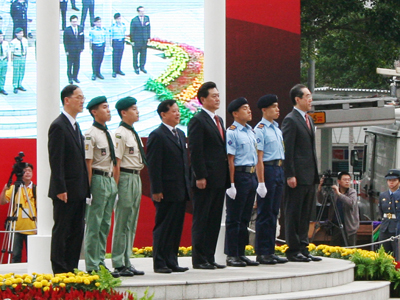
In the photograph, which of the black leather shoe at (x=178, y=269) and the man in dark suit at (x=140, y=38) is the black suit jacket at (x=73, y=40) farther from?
the black leather shoe at (x=178, y=269)

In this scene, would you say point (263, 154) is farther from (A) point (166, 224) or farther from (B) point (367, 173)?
(B) point (367, 173)

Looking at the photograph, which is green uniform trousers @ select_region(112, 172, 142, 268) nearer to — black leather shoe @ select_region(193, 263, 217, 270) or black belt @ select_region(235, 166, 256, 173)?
black leather shoe @ select_region(193, 263, 217, 270)

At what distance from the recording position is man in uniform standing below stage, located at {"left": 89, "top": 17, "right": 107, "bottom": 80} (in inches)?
475

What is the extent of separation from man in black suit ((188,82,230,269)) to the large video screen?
3.85 m

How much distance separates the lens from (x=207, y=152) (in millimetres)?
8359

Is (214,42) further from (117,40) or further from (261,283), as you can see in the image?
(117,40)

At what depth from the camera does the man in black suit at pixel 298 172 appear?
29.4 ft

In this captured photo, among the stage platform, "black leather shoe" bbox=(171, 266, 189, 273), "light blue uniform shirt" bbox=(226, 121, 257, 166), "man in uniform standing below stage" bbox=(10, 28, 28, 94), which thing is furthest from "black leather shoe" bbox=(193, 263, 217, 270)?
"man in uniform standing below stage" bbox=(10, 28, 28, 94)

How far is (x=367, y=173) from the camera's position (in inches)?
647

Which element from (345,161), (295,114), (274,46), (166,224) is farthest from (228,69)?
(345,161)

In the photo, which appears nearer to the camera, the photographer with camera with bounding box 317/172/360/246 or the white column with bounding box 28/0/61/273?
the white column with bounding box 28/0/61/273

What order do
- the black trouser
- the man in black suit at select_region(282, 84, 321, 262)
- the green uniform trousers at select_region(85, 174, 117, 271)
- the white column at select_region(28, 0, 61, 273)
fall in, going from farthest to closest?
the man in black suit at select_region(282, 84, 321, 262) < the white column at select_region(28, 0, 61, 273) < the green uniform trousers at select_region(85, 174, 117, 271) < the black trouser

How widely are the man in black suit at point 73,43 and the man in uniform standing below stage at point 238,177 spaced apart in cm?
395

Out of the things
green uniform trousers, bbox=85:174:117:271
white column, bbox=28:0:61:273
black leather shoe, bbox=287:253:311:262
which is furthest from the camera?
black leather shoe, bbox=287:253:311:262
